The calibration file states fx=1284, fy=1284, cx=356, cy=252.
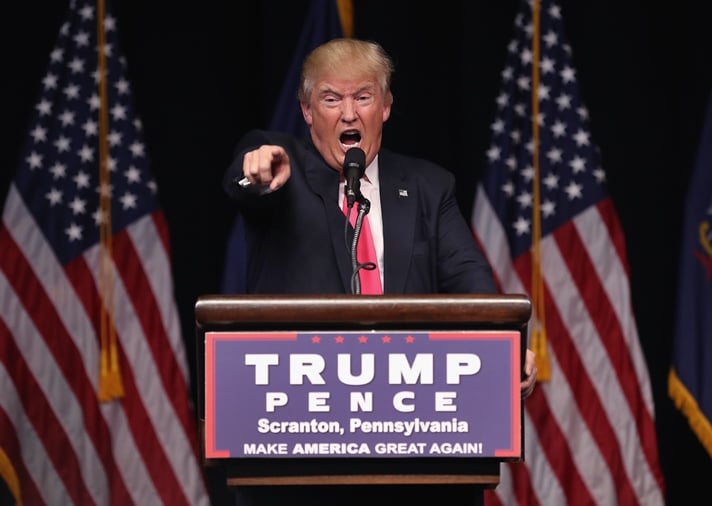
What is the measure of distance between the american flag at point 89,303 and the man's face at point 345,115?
6.71 feet

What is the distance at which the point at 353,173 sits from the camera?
210 centimetres

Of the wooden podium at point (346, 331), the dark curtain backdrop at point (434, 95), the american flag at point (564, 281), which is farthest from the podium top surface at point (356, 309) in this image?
the dark curtain backdrop at point (434, 95)

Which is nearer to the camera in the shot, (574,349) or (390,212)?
(390,212)

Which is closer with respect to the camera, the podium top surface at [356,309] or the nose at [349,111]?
the podium top surface at [356,309]

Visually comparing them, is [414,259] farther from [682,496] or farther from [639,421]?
[682,496]

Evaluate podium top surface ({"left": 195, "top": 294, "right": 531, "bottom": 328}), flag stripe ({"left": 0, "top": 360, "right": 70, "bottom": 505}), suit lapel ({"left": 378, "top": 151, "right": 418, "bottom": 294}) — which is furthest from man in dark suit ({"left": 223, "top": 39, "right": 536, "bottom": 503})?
flag stripe ({"left": 0, "top": 360, "right": 70, "bottom": 505})

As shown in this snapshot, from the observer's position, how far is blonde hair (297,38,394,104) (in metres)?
2.39

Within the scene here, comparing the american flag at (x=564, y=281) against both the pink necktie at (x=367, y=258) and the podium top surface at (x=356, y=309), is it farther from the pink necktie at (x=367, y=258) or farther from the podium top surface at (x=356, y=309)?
the podium top surface at (x=356, y=309)

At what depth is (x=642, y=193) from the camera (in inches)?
179

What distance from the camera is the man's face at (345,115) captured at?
7.84 ft

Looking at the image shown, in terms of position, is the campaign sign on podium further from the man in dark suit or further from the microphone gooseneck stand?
the man in dark suit

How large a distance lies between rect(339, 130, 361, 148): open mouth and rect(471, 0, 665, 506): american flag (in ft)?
6.60

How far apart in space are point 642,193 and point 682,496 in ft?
3.56

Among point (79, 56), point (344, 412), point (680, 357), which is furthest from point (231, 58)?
point (344, 412)
